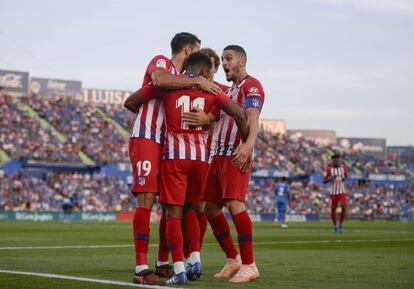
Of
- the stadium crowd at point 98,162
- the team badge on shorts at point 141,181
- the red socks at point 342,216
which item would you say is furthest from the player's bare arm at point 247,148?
the stadium crowd at point 98,162

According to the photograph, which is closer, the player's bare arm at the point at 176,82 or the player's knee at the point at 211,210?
the player's bare arm at the point at 176,82

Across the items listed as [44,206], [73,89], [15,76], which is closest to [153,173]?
[44,206]

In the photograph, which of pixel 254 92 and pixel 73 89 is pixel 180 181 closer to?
pixel 254 92

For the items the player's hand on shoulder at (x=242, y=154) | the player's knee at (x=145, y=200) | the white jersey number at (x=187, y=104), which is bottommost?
the player's knee at (x=145, y=200)

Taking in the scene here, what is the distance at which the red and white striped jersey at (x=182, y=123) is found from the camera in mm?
8031

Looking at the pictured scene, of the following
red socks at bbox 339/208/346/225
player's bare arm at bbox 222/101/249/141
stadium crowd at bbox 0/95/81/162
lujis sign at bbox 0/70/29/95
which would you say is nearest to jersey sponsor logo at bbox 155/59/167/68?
player's bare arm at bbox 222/101/249/141

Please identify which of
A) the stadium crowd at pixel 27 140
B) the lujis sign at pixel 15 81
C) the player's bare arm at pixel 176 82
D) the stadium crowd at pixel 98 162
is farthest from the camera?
the lujis sign at pixel 15 81

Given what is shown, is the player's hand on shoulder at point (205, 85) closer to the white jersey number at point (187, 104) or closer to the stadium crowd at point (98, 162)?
the white jersey number at point (187, 104)

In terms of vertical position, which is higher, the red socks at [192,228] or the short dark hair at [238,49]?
the short dark hair at [238,49]

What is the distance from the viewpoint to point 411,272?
30.7ft

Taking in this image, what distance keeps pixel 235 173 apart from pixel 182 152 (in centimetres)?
94

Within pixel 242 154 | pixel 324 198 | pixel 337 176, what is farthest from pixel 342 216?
pixel 324 198

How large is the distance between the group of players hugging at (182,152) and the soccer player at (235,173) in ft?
0.04

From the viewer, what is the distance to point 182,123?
26.5 ft
